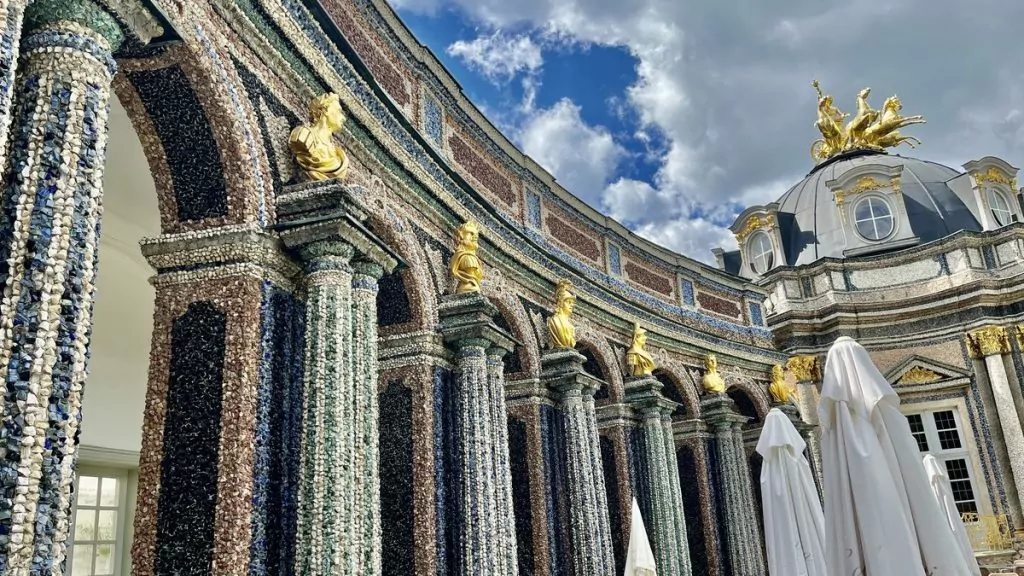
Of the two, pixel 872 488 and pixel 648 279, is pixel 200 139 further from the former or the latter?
pixel 648 279

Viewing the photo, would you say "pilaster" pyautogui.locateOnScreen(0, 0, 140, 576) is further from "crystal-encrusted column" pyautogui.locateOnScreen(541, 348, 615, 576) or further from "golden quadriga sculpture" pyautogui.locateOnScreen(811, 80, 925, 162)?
"golden quadriga sculpture" pyautogui.locateOnScreen(811, 80, 925, 162)

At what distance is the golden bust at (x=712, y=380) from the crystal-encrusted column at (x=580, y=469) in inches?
274

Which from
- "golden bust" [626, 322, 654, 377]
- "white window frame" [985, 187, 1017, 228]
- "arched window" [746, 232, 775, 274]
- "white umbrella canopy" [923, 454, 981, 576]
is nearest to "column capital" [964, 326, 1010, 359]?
"white window frame" [985, 187, 1017, 228]

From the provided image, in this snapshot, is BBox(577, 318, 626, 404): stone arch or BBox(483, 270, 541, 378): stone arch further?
BBox(577, 318, 626, 404): stone arch

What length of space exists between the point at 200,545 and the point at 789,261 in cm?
2634

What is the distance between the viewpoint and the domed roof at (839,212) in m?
28.7

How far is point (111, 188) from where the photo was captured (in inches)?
443

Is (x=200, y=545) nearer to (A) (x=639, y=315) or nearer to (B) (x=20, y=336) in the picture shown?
(B) (x=20, y=336)

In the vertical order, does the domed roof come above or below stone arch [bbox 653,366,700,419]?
above

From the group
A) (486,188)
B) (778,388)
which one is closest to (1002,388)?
(778,388)

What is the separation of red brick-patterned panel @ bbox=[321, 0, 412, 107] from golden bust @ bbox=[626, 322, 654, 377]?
849 centimetres

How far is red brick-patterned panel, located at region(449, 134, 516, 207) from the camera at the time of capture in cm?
1451

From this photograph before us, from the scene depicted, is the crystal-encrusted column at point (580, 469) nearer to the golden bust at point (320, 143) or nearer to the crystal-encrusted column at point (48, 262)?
the golden bust at point (320, 143)

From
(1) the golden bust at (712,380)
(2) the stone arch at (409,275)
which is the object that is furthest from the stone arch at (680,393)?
(2) the stone arch at (409,275)
